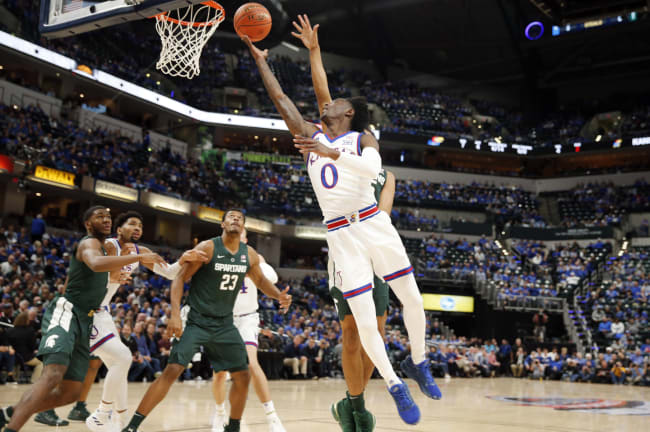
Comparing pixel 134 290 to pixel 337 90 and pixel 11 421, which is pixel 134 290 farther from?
pixel 337 90

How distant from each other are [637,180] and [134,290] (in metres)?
31.3

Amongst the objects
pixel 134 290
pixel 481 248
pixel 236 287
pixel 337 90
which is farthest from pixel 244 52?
pixel 236 287

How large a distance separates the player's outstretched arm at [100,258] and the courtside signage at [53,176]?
63.4 ft

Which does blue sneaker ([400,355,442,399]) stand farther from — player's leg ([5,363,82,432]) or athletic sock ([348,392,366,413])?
player's leg ([5,363,82,432])

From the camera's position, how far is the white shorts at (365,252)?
4.42m

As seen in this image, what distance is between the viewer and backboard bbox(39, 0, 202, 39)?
7410mm

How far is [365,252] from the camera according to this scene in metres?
4.51

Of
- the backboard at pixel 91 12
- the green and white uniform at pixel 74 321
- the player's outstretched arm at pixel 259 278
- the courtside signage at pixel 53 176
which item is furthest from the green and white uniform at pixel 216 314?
the courtside signage at pixel 53 176

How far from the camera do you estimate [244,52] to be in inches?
1549

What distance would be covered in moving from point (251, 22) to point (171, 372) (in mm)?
3200

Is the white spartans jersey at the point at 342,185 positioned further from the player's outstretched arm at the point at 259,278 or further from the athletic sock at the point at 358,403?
the player's outstretched arm at the point at 259,278

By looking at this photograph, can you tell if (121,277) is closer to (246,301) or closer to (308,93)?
(246,301)

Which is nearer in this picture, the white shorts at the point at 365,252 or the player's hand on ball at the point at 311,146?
the player's hand on ball at the point at 311,146

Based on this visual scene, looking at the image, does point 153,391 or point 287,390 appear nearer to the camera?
point 153,391
